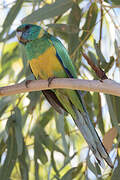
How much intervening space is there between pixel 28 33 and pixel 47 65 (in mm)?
296

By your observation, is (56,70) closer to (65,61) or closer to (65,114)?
(65,61)

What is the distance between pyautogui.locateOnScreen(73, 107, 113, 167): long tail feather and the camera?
1.78 metres

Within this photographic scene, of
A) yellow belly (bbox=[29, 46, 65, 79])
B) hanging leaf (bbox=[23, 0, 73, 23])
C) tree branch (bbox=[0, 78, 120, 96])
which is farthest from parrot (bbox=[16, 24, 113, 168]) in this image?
tree branch (bbox=[0, 78, 120, 96])

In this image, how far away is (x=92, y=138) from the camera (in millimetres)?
1839

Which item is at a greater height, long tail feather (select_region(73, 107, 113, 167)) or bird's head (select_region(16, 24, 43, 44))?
bird's head (select_region(16, 24, 43, 44))

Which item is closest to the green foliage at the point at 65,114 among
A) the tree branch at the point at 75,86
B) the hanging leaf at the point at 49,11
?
the hanging leaf at the point at 49,11

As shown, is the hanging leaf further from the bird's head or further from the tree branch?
the tree branch

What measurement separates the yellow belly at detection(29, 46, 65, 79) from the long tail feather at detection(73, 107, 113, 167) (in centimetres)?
25

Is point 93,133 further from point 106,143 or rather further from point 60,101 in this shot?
point 60,101

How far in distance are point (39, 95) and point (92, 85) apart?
0.89 m

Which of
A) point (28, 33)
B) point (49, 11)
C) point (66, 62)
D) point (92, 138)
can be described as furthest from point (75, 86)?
point (28, 33)

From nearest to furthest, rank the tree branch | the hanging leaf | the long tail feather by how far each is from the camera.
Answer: the tree branch
the long tail feather
the hanging leaf

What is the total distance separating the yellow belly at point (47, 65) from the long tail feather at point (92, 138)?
249mm

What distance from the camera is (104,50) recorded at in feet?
8.45
